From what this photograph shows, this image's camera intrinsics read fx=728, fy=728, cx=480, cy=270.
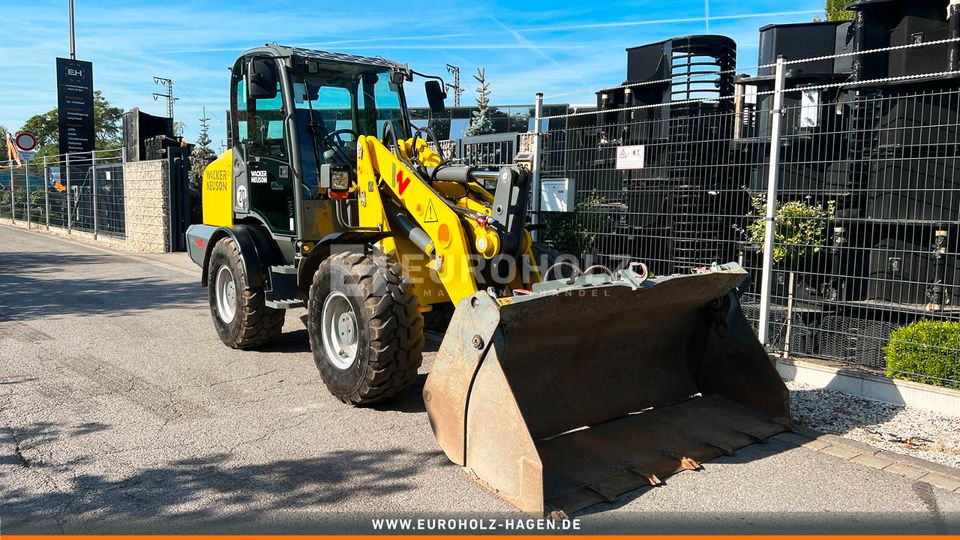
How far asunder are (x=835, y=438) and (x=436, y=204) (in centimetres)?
316

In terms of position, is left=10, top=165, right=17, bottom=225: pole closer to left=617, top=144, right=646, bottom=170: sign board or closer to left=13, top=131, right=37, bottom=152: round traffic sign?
left=13, top=131, right=37, bottom=152: round traffic sign

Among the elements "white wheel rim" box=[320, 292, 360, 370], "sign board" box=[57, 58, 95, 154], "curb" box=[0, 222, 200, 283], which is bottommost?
"curb" box=[0, 222, 200, 283]

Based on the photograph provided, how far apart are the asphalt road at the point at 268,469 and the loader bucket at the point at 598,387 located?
168mm

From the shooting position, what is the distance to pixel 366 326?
193 inches

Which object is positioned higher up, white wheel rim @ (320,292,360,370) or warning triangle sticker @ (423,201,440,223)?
warning triangle sticker @ (423,201,440,223)

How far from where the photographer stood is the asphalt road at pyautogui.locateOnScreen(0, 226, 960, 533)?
3648 millimetres

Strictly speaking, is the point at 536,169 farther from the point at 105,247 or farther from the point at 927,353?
the point at 105,247

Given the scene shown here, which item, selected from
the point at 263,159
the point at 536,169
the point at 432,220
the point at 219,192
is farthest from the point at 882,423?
the point at 219,192

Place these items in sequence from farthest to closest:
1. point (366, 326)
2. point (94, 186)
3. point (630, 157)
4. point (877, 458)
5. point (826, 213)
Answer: point (94, 186) → point (630, 157) → point (826, 213) → point (366, 326) → point (877, 458)

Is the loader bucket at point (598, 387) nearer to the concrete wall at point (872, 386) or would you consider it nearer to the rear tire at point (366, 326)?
the rear tire at point (366, 326)

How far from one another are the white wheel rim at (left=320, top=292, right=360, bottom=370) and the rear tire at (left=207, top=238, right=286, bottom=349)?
1462 millimetres

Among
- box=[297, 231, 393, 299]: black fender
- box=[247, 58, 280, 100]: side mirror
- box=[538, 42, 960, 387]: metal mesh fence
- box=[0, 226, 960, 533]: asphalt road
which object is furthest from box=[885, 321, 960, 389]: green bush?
box=[247, 58, 280, 100]: side mirror

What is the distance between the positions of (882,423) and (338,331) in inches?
159

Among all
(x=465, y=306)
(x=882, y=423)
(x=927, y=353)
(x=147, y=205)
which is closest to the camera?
(x=465, y=306)
